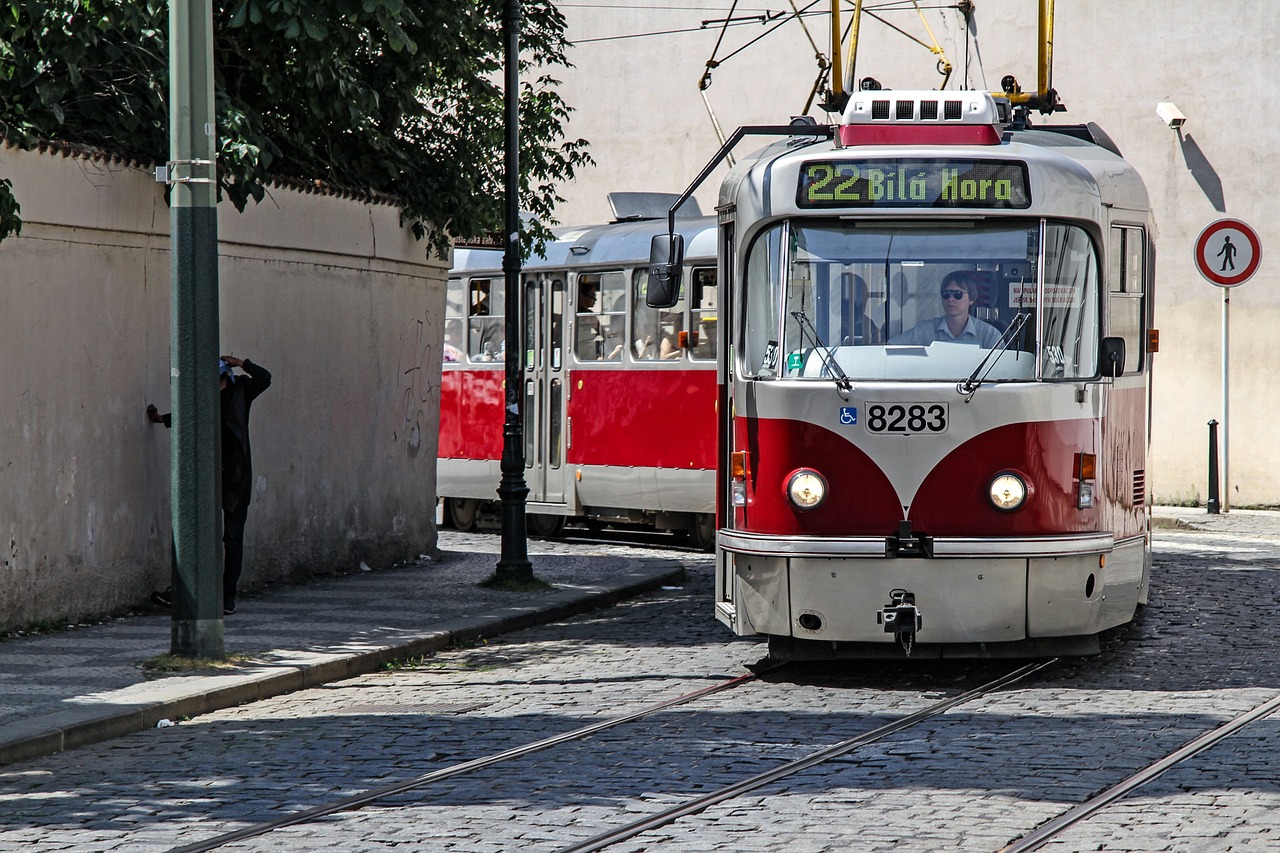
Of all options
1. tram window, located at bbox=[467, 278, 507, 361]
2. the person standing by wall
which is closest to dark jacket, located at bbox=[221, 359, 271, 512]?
the person standing by wall

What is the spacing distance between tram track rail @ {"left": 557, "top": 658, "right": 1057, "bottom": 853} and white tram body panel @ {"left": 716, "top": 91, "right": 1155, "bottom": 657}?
293 mm

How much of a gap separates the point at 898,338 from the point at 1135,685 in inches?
89.3

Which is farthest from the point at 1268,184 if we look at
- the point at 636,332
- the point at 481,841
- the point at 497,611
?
the point at 481,841

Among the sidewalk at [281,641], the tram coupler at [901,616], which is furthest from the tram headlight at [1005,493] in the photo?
the sidewalk at [281,641]

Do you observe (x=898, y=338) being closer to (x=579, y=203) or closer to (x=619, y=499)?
(x=619, y=499)

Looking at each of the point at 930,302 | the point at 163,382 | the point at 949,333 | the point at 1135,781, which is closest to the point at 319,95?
the point at 163,382

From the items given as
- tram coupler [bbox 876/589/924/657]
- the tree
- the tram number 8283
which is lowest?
tram coupler [bbox 876/589/924/657]

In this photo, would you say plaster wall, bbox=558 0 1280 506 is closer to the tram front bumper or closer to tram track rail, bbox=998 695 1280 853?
the tram front bumper

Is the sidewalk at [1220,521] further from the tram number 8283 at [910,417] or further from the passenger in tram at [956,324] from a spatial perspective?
the tram number 8283 at [910,417]

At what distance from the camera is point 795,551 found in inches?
362

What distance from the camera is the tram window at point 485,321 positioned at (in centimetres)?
1978

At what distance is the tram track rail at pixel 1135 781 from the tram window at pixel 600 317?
10108 millimetres

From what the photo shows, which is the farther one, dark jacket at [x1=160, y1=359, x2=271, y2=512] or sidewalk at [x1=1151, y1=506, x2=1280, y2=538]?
sidewalk at [x1=1151, y1=506, x2=1280, y2=538]

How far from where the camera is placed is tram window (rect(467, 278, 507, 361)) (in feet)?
64.9
